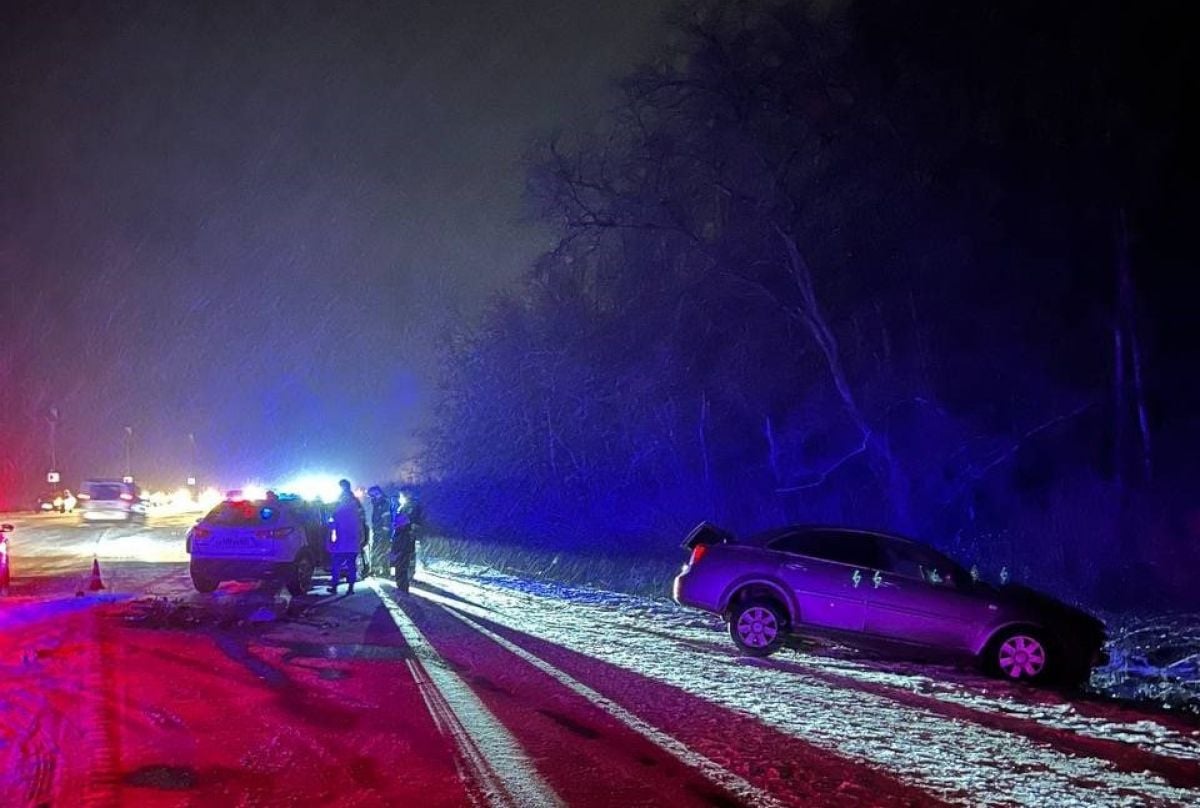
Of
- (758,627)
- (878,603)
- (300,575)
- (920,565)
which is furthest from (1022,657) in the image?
(300,575)

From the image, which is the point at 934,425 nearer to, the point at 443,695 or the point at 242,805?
the point at 443,695

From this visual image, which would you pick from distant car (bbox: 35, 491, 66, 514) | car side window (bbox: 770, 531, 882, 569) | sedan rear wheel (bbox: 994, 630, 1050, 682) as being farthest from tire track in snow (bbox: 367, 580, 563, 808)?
distant car (bbox: 35, 491, 66, 514)

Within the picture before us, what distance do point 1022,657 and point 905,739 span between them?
3.20m

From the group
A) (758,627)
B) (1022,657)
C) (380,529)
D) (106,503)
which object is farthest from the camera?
(106,503)

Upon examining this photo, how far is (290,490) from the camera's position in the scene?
55.3ft

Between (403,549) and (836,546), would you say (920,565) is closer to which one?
(836,546)

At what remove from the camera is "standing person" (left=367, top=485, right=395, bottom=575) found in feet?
57.5

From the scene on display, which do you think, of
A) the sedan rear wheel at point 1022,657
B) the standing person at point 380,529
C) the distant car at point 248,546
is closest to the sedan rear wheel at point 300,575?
the distant car at point 248,546

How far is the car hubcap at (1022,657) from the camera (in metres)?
9.32

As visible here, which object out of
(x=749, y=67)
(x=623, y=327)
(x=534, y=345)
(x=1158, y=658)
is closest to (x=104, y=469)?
(x=534, y=345)

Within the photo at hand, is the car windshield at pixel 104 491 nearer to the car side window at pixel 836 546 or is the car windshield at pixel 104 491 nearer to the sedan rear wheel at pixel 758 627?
the sedan rear wheel at pixel 758 627

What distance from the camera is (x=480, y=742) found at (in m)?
6.48

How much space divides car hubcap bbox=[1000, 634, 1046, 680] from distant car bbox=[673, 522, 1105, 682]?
0.01 meters

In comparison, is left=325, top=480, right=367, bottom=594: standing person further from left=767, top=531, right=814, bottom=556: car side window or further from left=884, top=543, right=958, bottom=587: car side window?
left=884, top=543, right=958, bottom=587: car side window
